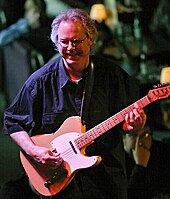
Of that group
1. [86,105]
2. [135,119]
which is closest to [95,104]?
[86,105]

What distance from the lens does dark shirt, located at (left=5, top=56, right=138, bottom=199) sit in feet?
7.11

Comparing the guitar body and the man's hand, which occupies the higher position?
the man's hand

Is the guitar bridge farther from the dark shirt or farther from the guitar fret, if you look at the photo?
the guitar fret

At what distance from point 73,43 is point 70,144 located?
1.70ft

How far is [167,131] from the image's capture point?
180 inches

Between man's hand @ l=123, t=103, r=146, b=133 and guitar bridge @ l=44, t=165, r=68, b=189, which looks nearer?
man's hand @ l=123, t=103, r=146, b=133

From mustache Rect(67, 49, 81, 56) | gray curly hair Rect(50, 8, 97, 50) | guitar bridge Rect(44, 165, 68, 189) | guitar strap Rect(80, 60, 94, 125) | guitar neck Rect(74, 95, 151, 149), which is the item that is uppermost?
gray curly hair Rect(50, 8, 97, 50)

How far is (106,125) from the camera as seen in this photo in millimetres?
2148

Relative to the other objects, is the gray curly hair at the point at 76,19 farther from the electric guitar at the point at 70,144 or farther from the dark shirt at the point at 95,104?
the electric guitar at the point at 70,144

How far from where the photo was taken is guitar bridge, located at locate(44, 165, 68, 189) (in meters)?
2.19

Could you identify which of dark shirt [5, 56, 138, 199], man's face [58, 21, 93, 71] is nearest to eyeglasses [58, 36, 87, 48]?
man's face [58, 21, 93, 71]

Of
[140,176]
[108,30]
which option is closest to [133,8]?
[108,30]

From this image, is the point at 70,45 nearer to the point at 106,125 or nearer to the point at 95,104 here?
the point at 95,104

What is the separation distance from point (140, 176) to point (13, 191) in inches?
37.1
